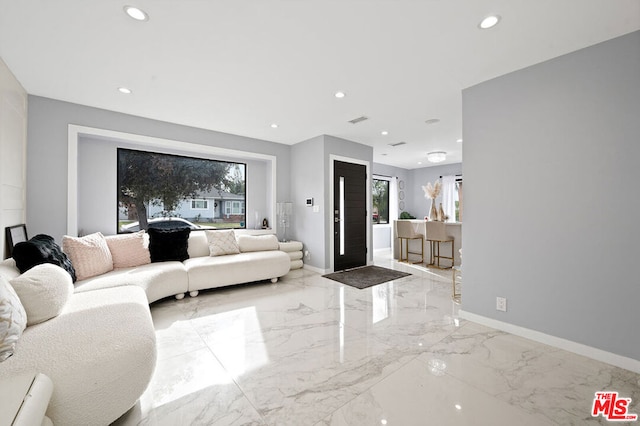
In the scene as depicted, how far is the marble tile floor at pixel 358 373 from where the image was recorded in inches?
61.4

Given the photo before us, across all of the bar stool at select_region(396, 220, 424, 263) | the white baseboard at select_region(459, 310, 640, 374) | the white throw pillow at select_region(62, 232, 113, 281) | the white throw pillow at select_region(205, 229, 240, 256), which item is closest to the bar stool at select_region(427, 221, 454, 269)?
the bar stool at select_region(396, 220, 424, 263)

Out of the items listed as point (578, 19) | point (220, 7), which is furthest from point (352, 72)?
point (578, 19)

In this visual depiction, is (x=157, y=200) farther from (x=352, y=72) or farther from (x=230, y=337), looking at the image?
(x=352, y=72)

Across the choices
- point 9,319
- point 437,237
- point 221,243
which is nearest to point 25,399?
point 9,319

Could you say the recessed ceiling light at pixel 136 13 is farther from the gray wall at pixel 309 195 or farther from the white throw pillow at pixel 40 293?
the gray wall at pixel 309 195

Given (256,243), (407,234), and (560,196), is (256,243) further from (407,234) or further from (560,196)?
(560,196)

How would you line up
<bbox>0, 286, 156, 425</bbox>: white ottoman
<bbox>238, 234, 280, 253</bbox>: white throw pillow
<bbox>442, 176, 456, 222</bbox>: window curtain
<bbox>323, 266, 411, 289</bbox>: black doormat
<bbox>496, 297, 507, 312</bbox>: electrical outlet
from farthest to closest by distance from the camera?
1. <bbox>442, 176, 456, 222</bbox>: window curtain
2. <bbox>238, 234, 280, 253</bbox>: white throw pillow
3. <bbox>323, 266, 411, 289</bbox>: black doormat
4. <bbox>496, 297, 507, 312</bbox>: electrical outlet
5. <bbox>0, 286, 156, 425</bbox>: white ottoman

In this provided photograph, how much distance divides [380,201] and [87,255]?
6.92 meters

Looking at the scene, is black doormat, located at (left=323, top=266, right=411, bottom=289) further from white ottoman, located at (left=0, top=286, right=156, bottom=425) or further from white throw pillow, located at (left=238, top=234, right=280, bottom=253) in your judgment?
white ottoman, located at (left=0, top=286, right=156, bottom=425)

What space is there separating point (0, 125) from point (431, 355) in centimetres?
433

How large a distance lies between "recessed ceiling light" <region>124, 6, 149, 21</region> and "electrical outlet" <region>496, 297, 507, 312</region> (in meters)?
3.90

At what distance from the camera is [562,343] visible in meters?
2.30

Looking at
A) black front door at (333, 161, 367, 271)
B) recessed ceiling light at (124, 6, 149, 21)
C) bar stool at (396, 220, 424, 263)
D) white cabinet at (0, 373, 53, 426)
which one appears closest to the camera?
white cabinet at (0, 373, 53, 426)

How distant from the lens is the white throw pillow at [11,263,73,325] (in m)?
1.62
